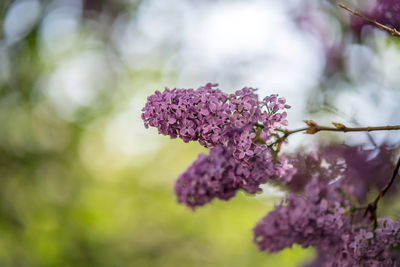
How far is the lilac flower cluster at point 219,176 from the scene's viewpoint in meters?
0.67

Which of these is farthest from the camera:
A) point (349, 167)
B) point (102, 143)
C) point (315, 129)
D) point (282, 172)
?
point (102, 143)

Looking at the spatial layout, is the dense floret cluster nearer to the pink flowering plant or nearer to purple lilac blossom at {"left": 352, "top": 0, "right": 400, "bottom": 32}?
the pink flowering plant

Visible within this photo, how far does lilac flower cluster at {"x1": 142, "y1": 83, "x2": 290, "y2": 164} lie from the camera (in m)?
0.61

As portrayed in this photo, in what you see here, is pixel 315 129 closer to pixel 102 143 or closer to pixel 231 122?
pixel 231 122

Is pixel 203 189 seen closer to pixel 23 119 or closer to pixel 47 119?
pixel 23 119

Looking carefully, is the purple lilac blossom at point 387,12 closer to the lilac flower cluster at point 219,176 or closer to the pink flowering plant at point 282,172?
the pink flowering plant at point 282,172

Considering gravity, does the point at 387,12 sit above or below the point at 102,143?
below

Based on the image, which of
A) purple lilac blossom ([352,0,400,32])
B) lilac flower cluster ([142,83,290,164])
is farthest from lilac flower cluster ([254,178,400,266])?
purple lilac blossom ([352,0,400,32])

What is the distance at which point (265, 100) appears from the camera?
25.3 inches

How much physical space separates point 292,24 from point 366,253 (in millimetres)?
1623

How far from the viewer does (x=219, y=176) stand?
73 centimetres

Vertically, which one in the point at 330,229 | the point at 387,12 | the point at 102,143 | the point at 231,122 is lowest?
the point at 330,229

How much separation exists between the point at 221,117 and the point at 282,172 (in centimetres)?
16

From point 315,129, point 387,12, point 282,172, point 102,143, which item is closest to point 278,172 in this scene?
point 282,172
